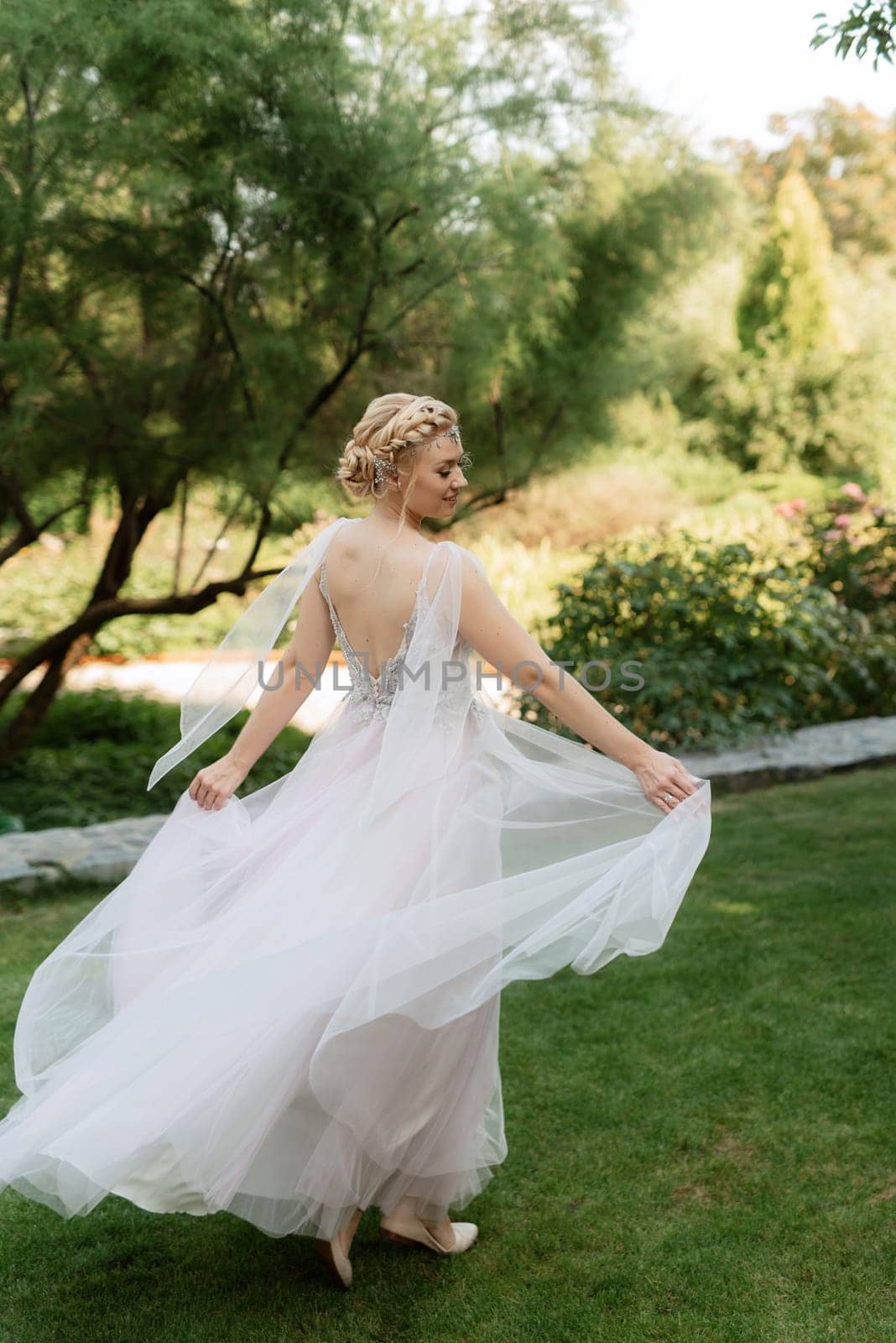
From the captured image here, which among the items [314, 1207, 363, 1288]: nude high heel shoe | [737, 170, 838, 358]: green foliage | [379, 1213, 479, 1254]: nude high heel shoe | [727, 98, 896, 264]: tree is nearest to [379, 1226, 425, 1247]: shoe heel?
[379, 1213, 479, 1254]: nude high heel shoe

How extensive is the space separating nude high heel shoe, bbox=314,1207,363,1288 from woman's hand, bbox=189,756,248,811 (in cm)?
86

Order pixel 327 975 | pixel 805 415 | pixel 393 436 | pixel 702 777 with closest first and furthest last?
pixel 327 975 → pixel 393 436 → pixel 702 777 → pixel 805 415

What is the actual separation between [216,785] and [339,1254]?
0.96m

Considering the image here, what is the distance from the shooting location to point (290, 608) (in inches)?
108

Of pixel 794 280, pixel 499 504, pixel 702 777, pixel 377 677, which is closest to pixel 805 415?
pixel 794 280

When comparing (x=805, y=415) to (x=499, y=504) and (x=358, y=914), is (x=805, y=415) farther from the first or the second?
(x=358, y=914)

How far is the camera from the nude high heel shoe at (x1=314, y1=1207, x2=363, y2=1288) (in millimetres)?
2318

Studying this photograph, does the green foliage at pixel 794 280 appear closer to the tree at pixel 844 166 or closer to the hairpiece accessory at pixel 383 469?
the tree at pixel 844 166

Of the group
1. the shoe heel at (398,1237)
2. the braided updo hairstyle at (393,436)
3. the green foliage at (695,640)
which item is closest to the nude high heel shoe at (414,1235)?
the shoe heel at (398,1237)

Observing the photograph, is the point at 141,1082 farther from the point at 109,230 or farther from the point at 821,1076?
the point at 109,230

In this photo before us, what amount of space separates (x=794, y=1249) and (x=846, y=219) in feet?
82.2

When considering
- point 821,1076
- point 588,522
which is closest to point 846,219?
point 588,522

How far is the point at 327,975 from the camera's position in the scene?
2.10 m

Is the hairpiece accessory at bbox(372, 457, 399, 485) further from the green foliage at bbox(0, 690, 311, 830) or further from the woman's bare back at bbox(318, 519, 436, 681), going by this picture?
the green foliage at bbox(0, 690, 311, 830)
